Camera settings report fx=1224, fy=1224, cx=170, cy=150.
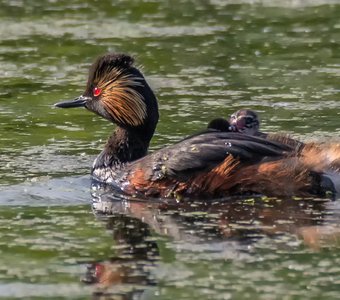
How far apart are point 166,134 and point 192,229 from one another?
2.95 metres

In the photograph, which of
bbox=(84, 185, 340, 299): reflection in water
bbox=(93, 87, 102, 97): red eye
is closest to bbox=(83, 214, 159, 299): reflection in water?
bbox=(84, 185, 340, 299): reflection in water

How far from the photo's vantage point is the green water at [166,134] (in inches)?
259

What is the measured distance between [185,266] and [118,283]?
1.38 ft

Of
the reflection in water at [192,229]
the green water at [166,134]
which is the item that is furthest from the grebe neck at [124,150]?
the reflection in water at [192,229]

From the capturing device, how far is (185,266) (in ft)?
21.9

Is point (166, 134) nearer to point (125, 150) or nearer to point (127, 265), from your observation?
point (125, 150)

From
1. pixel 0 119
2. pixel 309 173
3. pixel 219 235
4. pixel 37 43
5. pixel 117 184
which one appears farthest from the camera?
pixel 37 43

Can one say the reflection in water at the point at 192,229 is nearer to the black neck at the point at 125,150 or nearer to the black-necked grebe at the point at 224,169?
the black-necked grebe at the point at 224,169

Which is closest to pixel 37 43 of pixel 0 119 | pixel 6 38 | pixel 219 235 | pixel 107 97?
pixel 6 38

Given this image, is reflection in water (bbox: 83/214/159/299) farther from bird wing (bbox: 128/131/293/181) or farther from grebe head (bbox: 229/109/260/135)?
grebe head (bbox: 229/109/260/135)

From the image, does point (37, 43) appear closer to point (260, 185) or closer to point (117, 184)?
point (117, 184)

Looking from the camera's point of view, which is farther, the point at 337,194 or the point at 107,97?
the point at 107,97

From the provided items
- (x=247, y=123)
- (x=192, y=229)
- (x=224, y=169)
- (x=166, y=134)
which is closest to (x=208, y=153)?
(x=224, y=169)

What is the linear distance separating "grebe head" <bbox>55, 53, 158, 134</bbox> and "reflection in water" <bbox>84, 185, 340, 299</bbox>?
0.85m
